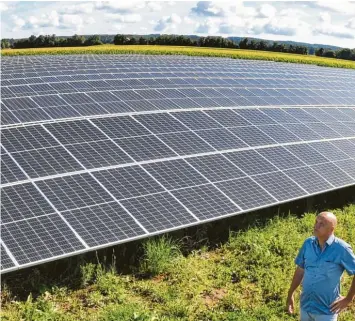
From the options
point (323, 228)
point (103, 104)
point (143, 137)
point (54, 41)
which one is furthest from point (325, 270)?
point (54, 41)

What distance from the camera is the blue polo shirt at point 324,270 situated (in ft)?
21.9

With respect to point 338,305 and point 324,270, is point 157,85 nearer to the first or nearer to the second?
point 324,270

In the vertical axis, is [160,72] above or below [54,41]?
above

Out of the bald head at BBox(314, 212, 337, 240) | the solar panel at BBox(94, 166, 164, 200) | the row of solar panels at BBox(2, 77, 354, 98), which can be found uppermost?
the bald head at BBox(314, 212, 337, 240)

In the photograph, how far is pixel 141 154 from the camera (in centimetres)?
1305

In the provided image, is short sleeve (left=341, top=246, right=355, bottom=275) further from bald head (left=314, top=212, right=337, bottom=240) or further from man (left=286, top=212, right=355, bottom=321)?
Answer: bald head (left=314, top=212, right=337, bottom=240)

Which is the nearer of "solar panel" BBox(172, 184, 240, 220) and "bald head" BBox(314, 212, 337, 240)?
"bald head" BBox(314, 212, 337, 240)

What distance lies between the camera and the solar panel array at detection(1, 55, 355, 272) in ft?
33.7

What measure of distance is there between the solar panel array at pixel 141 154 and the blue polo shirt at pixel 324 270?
168 inches

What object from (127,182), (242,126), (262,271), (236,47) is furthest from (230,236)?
(236,47)

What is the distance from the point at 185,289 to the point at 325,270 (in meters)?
4.03

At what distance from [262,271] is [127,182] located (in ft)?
12.1

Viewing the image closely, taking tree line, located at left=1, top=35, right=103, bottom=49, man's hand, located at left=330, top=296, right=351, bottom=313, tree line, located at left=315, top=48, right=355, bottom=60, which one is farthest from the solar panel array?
tree line, located at left=315, top=48, right=355, bottom=60

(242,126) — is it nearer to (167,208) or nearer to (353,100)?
(167,208)
